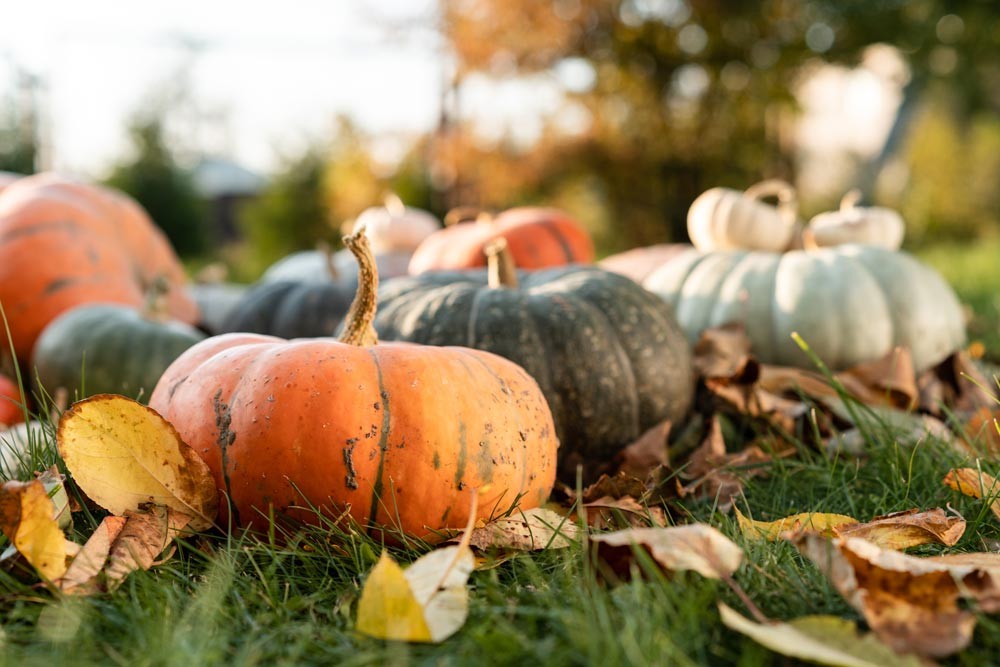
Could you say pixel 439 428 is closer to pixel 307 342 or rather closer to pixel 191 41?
pixel 307 342

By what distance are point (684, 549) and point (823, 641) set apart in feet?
0.67

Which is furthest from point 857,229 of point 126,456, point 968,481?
point 126,456

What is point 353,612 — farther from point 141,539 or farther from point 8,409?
point 8,409

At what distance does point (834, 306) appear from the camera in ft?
9.59

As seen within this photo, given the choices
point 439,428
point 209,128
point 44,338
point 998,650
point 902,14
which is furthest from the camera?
point 209,128

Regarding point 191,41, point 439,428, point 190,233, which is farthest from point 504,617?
point 191,41

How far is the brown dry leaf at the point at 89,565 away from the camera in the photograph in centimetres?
128

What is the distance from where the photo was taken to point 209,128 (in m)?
25.0

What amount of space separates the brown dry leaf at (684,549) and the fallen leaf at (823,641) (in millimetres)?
88

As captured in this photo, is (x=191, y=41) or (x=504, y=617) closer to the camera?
(x=504, y=617)

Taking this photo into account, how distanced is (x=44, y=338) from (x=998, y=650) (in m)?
3.03

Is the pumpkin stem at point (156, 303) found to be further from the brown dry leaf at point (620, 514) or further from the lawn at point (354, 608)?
the brown dry leaf at point (620, 514)

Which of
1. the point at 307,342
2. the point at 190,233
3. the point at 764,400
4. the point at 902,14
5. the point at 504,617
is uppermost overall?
the point at 902,14

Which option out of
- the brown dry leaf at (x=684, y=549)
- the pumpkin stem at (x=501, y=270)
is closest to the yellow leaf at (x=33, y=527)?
the brown dry leaf at (x=684, y=549)
